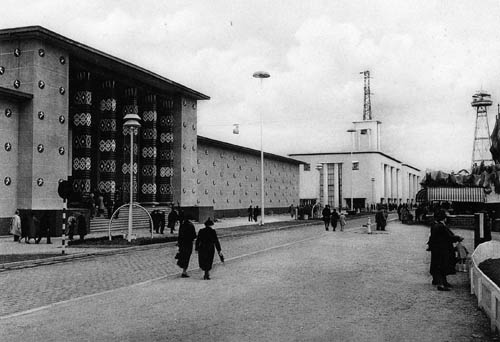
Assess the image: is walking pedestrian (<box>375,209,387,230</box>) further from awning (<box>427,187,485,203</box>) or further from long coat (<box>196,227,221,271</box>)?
long coat (<box>196,227,221,271</box>)

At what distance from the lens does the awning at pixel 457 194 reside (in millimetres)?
43031

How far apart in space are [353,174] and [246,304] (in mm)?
Answer: 100553

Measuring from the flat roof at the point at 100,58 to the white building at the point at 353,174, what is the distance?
6186 centimetres

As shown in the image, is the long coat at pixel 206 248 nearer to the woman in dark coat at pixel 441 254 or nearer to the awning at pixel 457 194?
the woman in dark coat at pixel 441 254

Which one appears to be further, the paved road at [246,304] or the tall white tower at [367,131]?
the tall white tower at [367,131]

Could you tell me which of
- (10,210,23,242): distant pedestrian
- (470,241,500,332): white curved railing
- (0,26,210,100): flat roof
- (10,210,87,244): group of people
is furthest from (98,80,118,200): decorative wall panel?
(470,241,500,332): white curved railing

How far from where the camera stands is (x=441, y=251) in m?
11.5

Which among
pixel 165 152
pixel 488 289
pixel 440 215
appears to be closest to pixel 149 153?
pixel 165 152

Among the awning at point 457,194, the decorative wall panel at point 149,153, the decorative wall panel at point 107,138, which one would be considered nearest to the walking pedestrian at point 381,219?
the awning at point 457,194

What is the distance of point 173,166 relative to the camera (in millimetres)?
43500

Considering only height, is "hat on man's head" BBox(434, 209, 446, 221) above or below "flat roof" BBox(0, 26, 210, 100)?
below

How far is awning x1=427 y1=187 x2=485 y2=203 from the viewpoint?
43.0 meters

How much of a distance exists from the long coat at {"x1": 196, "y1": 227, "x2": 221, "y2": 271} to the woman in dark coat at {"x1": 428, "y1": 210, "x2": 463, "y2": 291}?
4.91 metres

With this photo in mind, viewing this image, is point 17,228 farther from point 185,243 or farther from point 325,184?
point 325,184
